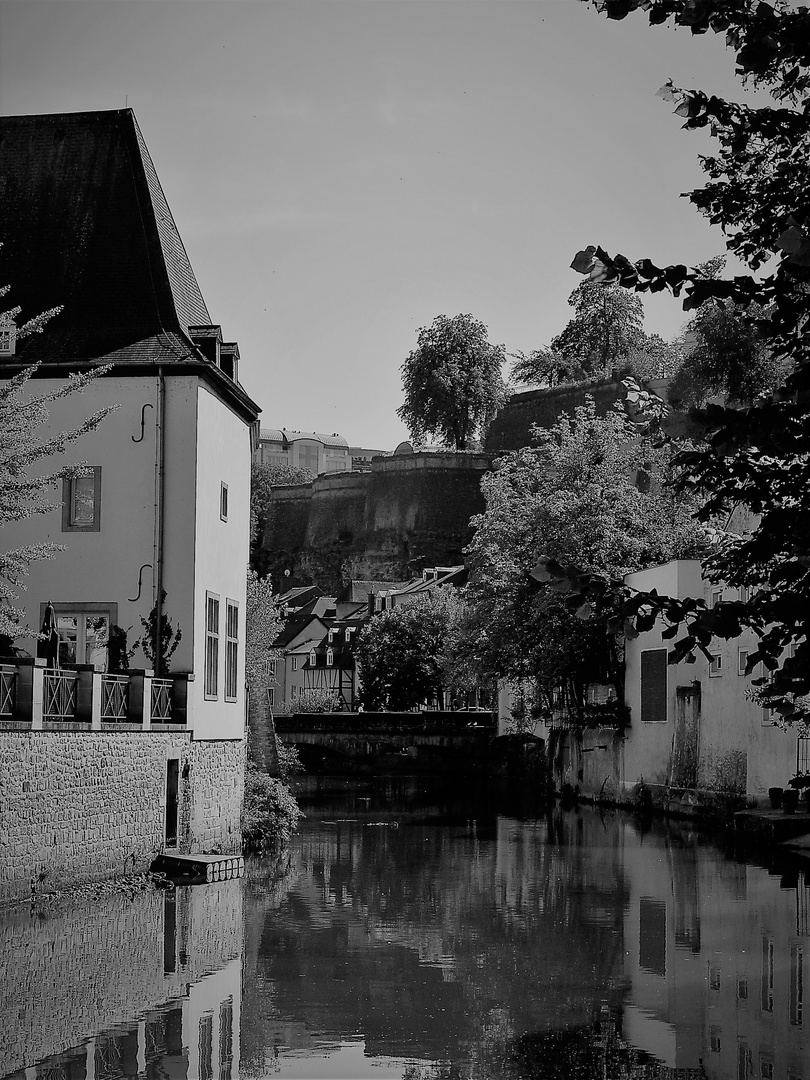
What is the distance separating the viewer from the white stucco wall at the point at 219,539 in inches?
922

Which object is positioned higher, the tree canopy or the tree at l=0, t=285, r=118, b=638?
the tree canopy

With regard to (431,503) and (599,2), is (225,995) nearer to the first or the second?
(599,2)

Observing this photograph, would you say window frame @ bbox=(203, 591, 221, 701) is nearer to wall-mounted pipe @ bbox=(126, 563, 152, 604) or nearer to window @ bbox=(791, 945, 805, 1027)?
wall-mounted pipe @ bbox=(126, 563, 152, 604)

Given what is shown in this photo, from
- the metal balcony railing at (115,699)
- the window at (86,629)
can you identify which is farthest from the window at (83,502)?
the metal balcony railing at (115,699)

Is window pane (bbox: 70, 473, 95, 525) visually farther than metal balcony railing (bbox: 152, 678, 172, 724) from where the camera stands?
Yes

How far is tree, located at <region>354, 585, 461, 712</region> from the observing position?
73000 mm

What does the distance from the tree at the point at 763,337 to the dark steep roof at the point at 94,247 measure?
1792 centimetres

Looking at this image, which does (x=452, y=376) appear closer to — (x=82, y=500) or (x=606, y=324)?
(x=606, y=324)

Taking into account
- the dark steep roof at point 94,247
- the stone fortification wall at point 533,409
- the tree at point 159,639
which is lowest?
the tree at point 159,639

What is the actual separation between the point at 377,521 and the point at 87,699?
278 ft

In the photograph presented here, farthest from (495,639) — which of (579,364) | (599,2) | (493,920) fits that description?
(579,364)

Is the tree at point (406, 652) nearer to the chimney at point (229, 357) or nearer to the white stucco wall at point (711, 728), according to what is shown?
the white stucco wall at point (711, 728)

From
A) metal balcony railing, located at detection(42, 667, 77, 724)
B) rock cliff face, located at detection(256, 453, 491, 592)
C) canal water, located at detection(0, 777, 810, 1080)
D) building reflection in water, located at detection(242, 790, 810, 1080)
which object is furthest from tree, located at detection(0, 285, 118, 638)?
rock cliff face, located at detection(256, 453, 491, 592)

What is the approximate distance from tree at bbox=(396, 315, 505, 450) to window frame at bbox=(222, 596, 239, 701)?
67214 millimetres
